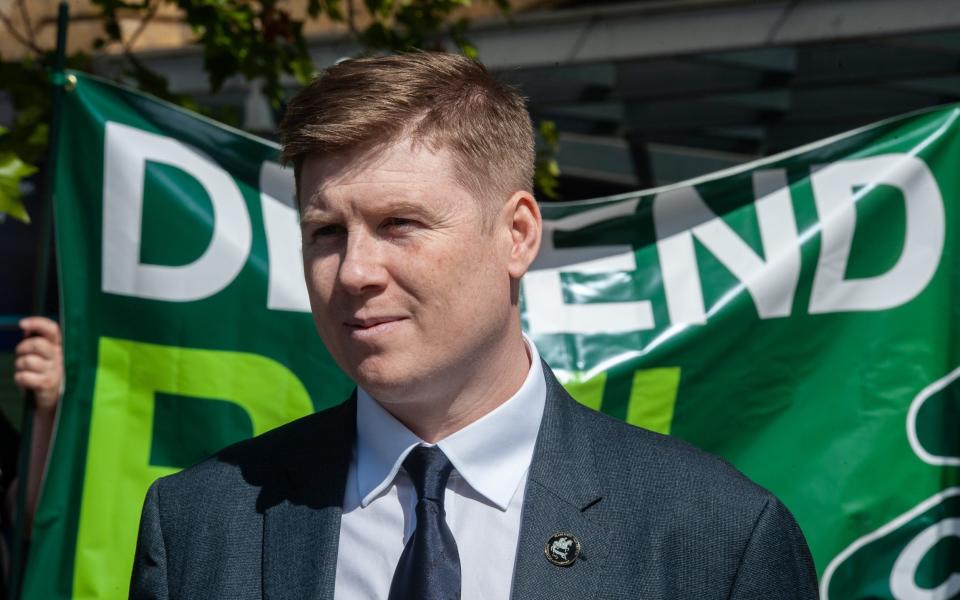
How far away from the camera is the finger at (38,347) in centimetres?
304

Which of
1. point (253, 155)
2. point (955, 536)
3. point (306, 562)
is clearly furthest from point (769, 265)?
point (306, 562)

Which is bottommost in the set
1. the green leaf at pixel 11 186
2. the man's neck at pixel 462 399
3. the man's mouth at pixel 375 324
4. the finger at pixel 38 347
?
the man's neck at pixel 462 399

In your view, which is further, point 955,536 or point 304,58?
point 304,58

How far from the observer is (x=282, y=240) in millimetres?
3295

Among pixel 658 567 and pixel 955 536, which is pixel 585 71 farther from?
pixel 658 567

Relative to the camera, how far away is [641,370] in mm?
3201

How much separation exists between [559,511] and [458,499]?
166 mm

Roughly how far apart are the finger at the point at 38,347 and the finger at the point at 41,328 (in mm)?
13

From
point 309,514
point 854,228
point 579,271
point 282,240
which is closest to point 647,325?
point 579,271

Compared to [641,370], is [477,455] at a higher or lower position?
lower

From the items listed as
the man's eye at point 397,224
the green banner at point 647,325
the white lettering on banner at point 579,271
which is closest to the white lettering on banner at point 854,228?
the green banner at point 647,325

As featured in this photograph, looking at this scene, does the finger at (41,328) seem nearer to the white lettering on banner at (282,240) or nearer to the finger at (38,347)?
the finger at (38,347)

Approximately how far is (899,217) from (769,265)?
14.8 inches

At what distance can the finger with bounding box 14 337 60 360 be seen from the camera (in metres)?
3.04
